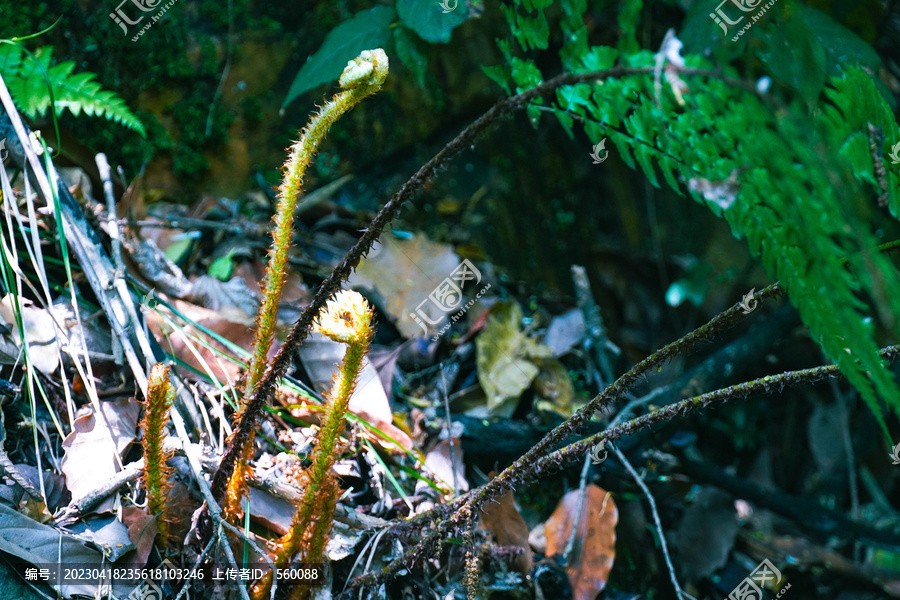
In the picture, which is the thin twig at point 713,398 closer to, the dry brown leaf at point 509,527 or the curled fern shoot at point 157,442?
the dry brown leaf at point 509,527

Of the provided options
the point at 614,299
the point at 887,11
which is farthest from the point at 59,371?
the point at 887,11

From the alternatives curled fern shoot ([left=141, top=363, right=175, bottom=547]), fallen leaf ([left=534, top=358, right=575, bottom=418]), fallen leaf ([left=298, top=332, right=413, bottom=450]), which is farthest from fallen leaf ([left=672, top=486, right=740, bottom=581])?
curled fern shoot ([left=141, top=363, right=175, bottom=547])

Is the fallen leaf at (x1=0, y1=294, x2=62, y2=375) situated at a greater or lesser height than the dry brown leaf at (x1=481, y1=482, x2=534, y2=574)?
greater

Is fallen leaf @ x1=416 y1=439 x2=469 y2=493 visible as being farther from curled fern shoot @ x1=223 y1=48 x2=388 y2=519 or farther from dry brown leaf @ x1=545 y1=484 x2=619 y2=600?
curled fern shoot @ x1=223 y1=48 x2=388 y2=519

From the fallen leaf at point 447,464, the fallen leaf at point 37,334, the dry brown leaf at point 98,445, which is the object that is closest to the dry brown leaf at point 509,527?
the fallen leaf at point 447,464

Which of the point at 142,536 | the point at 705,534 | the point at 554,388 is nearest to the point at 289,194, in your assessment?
the point at 142,536
